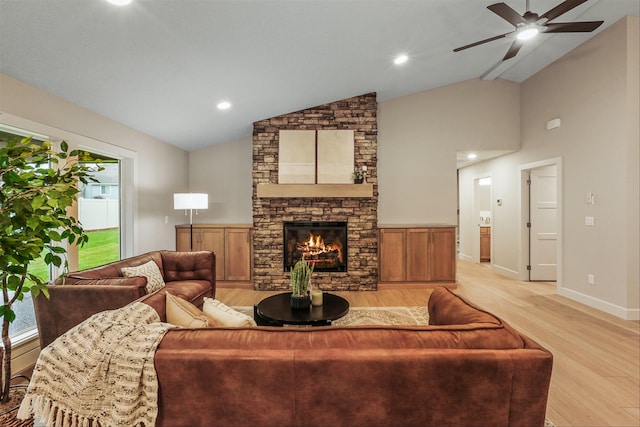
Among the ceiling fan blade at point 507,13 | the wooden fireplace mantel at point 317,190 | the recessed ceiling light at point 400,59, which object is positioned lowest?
the wooden fireplace mantel at point 317,190

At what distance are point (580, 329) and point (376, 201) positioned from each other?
9.65 ft

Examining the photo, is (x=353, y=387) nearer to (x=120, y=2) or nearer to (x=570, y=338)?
(x=120, y=2)

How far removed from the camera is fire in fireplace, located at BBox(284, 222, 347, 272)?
4.99 meters

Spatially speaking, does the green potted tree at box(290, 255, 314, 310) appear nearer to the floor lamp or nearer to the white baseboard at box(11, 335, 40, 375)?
the white baseboard at box(11, 335, 40, 375)

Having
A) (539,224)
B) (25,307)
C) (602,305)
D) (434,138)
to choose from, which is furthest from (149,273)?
(539,224)

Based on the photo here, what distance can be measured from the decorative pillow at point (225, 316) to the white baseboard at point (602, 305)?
14.7 ft

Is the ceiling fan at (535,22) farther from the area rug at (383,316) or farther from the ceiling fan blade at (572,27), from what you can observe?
the area rug at (383,316)

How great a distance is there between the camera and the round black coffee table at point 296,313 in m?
2.50

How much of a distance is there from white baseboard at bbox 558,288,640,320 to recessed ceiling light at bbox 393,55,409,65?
4.04m

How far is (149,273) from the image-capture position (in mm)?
3176

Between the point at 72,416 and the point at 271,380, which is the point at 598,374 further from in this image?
the point at 72,416

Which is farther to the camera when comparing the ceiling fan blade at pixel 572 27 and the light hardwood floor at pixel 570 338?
the ceiling fan blade at pixel 572 27

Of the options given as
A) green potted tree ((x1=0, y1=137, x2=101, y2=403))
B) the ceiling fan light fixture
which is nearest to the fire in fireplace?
the ceiling fan light fixture

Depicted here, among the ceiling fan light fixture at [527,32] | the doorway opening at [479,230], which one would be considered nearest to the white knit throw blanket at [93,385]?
the ceiling fan light fixture at [527,32]
